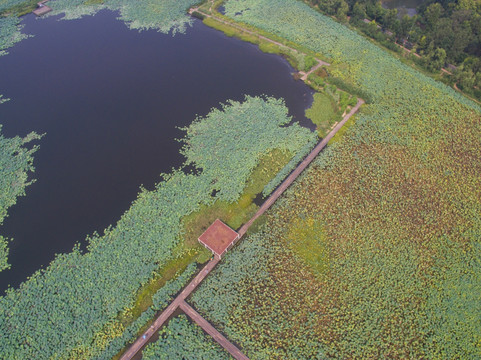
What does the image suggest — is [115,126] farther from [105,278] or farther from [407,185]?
[407,185]

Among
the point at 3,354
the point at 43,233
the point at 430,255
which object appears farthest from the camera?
the point at 43,233

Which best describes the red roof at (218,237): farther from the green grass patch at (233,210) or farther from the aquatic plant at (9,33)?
the aquatic plant at (9,33)

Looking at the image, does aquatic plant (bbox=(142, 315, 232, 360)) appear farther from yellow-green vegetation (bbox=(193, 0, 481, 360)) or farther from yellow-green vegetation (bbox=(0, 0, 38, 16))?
yellow-green vegetation (bbox=(0, 0, 38, 16))

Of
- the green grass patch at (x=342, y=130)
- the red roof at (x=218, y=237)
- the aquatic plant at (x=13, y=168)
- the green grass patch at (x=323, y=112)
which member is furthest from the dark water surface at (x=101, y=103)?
the red roof at (x=218, y=237)

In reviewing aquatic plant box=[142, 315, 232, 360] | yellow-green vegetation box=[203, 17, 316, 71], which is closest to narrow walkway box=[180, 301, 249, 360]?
aquatic plant box=[142, 315, 232, 360]

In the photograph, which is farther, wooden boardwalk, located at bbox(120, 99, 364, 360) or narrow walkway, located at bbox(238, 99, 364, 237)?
narrow walkway, located at bbox(238, 99, 364, 237)

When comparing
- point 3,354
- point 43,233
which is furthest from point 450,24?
point 3,354

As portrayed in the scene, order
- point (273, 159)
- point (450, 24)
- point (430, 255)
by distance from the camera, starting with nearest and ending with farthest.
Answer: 1. point (430, 255)
2. point (273, 159)
3. point (450, 24)
